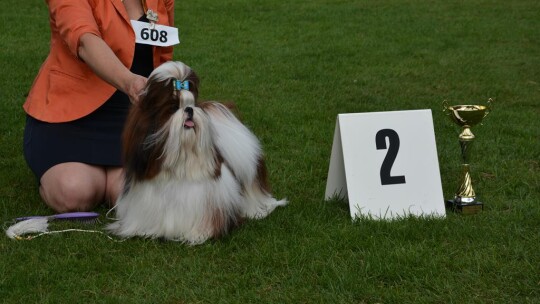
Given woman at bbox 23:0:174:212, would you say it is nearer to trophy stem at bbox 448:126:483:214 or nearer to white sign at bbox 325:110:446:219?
white sign at bbox 325:110:446:219

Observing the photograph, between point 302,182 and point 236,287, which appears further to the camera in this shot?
point 302,182

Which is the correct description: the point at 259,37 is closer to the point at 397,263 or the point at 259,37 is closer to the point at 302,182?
the point at 302,182

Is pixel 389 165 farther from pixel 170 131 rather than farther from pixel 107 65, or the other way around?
pixel 107 65

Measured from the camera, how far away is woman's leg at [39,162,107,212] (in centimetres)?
327

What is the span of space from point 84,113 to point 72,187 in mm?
332

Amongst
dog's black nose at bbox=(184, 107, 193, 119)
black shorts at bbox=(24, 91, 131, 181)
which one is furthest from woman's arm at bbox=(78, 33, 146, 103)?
black shorts at bbox=(24, 91, 131, 181)

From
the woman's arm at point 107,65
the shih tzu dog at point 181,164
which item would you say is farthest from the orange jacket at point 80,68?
the shih tzu dog at point 181,164

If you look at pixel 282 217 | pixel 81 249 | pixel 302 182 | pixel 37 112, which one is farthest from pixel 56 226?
pixel 302 182

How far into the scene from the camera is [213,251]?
110 inches

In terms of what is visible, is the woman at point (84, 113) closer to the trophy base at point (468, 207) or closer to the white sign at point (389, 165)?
the white sign at point (389, 165)

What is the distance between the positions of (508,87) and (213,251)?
3980mm

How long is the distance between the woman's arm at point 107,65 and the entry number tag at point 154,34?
0.34 metres

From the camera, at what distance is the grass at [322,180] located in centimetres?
255

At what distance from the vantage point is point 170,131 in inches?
101
